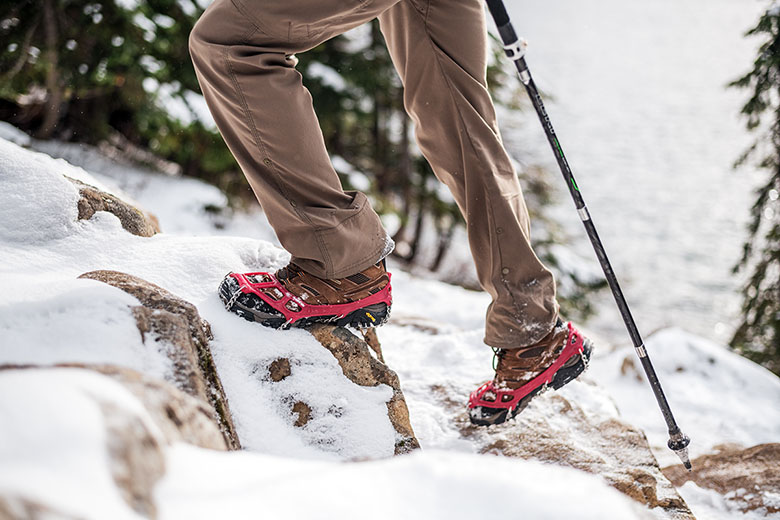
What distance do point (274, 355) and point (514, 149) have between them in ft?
27.0

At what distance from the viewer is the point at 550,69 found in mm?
24281

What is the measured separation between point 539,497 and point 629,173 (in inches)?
696

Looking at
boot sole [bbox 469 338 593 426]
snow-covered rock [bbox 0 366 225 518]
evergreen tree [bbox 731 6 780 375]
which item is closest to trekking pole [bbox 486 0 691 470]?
boot sole [bbox 469 338 593 426]

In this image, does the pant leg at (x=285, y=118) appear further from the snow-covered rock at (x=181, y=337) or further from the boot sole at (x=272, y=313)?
the snow-covered rock at (x=181, y=337)

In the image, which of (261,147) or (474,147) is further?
(474,147)

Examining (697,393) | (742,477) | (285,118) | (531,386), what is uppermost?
(285,118)

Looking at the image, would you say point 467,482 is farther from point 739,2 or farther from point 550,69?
point 739,2

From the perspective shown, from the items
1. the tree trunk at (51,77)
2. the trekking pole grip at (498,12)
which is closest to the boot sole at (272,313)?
the trekking pole grip at (498,12)

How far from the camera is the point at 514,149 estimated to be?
977 centimetres

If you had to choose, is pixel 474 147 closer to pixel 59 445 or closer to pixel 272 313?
pixel 272 313

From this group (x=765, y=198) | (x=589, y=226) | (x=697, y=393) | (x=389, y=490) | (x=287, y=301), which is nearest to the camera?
(x=389, y=490)

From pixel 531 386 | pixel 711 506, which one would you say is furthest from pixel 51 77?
pixel 711 506

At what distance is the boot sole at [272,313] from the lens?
2221 mm

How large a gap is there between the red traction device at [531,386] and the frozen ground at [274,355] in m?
0.21
